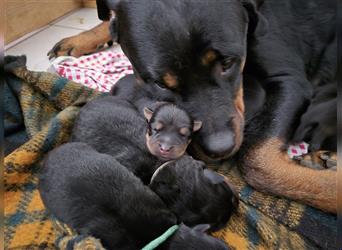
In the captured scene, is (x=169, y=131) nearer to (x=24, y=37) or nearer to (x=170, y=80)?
(x=170, y=80)

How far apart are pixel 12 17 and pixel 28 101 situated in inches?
45.7

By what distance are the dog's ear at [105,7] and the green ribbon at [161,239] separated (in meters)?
0.95

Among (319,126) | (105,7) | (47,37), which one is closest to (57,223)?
(105,7)

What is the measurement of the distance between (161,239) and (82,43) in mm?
1749

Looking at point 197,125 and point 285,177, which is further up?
point 197,125

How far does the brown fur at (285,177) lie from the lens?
161cm

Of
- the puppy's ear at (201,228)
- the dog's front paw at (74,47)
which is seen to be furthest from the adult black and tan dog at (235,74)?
the dog's front paw at (74,47)

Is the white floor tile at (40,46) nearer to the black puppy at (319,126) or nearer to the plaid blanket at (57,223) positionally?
the plaid blanket at (57,223)

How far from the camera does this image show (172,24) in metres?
1.60

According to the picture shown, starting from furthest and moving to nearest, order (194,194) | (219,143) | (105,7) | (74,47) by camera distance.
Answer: (74,47)
(105,7)
(219,143)
(194,194)

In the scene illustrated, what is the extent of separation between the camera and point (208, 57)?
1608 mm

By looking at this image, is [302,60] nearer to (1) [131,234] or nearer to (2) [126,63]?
(2) [126,63]

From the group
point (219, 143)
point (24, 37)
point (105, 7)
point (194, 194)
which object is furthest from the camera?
point (24, 37)

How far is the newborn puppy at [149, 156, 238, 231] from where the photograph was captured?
1.49 metres
